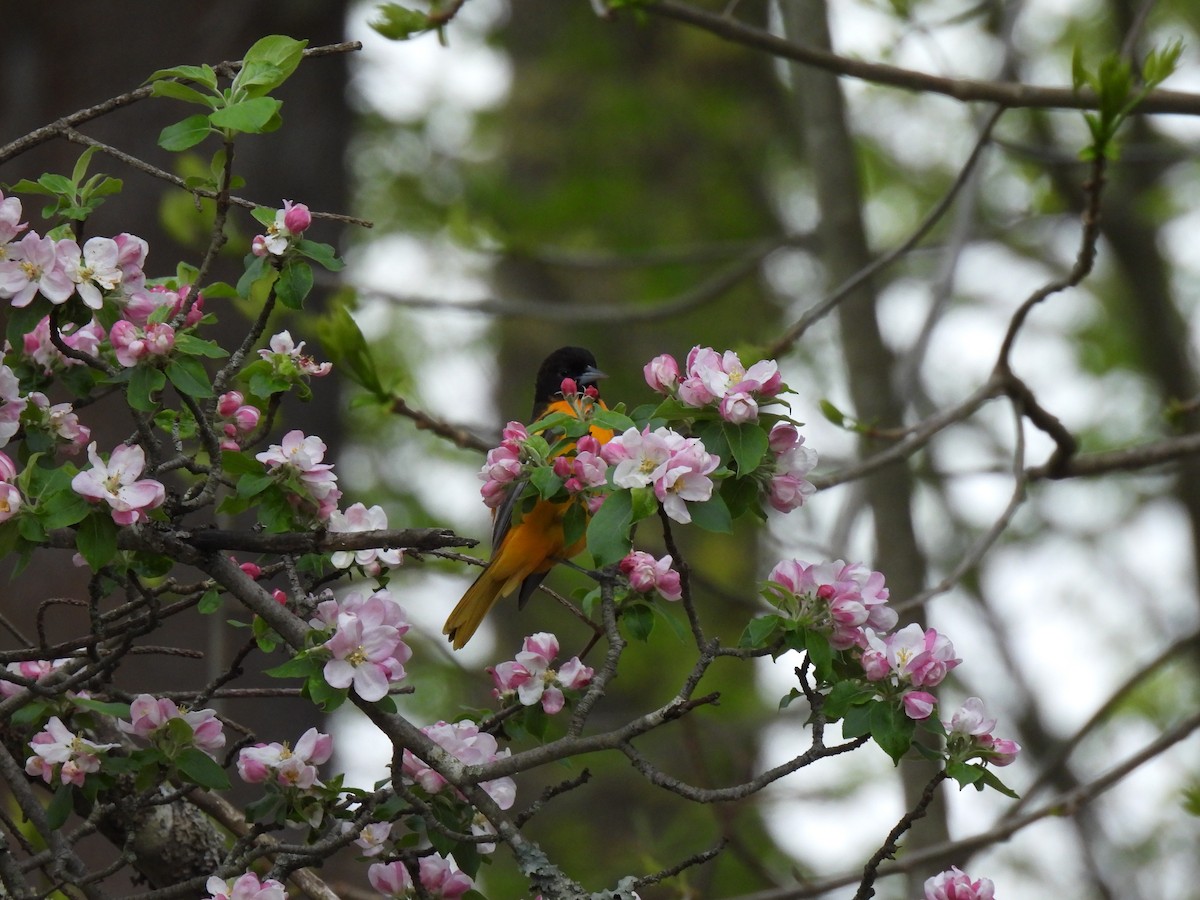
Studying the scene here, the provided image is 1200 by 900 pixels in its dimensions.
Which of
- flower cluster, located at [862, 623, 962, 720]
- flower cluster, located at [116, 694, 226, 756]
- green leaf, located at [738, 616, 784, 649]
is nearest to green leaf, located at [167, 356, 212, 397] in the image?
flower cluster, located at [116, 694, 226, 756]

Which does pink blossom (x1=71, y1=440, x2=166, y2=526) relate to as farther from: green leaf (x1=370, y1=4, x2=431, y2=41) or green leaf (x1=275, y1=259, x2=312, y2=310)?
green leaf (x1=370, y1=4, x2=431, y2=41)

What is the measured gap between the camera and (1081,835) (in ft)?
24.1

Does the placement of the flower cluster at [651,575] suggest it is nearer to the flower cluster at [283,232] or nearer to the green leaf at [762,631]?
the green leaf at [762,631]

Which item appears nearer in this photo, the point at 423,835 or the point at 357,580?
the point at 423,835

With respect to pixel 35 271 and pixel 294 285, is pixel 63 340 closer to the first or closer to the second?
pixel 35 271

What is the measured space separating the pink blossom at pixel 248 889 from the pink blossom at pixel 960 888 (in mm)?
904

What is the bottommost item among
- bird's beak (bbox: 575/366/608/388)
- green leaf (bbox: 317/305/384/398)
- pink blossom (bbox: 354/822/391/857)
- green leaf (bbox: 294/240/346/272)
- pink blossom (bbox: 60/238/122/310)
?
pink blossom (bbox: 354/822/391/857)

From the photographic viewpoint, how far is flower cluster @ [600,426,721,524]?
1.70 metres

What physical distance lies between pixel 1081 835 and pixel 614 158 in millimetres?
5517

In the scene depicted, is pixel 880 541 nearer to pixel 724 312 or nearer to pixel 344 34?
pixel 344 34

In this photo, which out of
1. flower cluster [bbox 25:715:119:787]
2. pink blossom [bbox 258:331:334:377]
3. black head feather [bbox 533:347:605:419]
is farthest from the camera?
black head feather [bbox 533:347:605:419]

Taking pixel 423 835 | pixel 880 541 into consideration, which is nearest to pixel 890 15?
pixel 880 541

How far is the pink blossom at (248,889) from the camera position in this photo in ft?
5.98

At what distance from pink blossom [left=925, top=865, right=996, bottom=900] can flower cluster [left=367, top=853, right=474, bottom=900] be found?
0.68 meters
